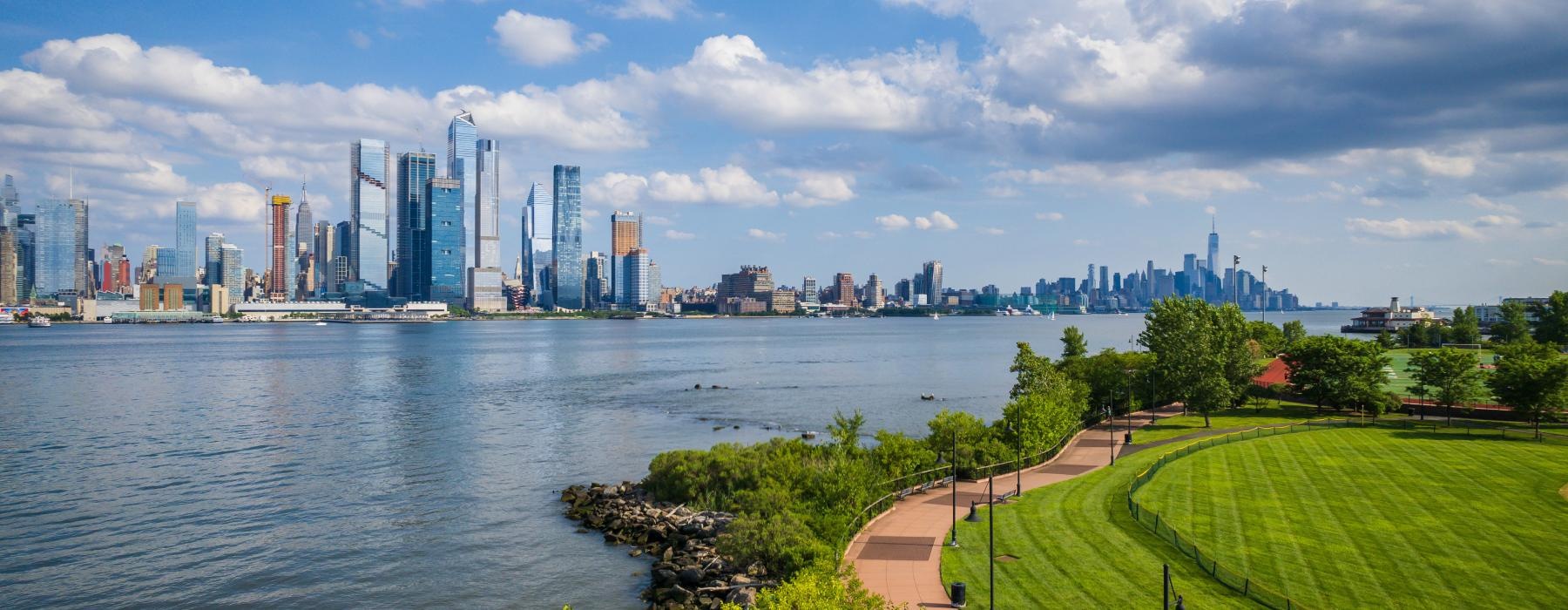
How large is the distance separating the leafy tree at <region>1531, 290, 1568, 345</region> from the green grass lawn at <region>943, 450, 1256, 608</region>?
11731 cm

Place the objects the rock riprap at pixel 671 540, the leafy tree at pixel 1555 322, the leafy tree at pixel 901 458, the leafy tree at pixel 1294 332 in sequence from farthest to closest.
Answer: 1. the leafy tree at pixel 1294 332
2. the leafy tree at pixel 1555 322
3. the leafy tree at pixel 901 458
4. the rock riprap at pixel 671 540

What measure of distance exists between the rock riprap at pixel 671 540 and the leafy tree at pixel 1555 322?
12800 cm

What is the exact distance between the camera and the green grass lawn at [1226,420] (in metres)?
60.9

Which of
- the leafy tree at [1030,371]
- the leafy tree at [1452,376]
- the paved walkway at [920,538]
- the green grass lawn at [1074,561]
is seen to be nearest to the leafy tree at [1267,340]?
the leafy tree at [1452,376]

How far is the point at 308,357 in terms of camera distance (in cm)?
15912

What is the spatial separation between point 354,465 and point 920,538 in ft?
141

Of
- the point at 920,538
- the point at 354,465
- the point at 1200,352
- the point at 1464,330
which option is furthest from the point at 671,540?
the point at 1464,330

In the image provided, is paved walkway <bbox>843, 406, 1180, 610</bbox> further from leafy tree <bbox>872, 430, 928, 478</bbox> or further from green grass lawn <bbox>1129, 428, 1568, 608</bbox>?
green grass lawn <bbox>1129, 428, 1568, 608</bbox>

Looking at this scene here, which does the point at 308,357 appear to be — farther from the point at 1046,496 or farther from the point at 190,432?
the point at 1046,496

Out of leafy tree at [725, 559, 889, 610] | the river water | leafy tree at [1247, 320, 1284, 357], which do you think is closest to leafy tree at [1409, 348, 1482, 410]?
the river water

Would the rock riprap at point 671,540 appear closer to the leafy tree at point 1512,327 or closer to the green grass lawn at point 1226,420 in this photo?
the green grass lawn at point 1226,420

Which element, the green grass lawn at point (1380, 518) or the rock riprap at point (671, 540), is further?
the rock riprap at point (671, 540)

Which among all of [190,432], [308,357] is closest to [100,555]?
[190,432]

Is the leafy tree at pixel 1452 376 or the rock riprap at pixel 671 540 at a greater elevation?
the leafy tree at pixel 1452 376
